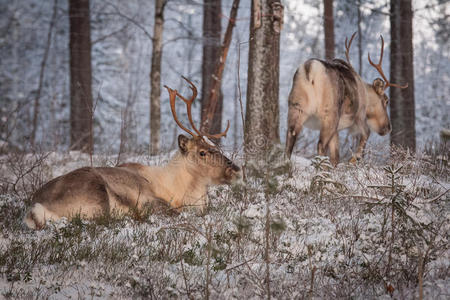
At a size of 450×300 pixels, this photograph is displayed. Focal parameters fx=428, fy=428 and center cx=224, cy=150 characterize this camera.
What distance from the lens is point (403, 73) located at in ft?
31.1

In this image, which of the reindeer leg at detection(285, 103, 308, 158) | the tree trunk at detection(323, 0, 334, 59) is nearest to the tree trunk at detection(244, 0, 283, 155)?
the reindeer leg at detection(285, 103, 308, 158)

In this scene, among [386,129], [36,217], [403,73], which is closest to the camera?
[36,217]

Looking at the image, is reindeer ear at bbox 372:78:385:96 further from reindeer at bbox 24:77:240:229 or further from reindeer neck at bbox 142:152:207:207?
reindeer neck at bbox 142:152:207:207

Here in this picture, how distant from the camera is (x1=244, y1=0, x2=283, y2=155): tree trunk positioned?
6152 mm

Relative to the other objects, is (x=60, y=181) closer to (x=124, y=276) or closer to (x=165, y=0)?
(x=124, y=276)

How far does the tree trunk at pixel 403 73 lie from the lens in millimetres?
9398

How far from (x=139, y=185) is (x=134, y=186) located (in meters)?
0.07

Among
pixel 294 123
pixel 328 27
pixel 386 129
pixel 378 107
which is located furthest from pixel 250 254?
pixel 328 27

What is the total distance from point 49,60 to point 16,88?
1.94 metres

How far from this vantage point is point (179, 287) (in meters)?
2.58

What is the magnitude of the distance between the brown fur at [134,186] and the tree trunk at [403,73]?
5762mm

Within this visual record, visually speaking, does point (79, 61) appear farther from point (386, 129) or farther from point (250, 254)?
point (250, 254)

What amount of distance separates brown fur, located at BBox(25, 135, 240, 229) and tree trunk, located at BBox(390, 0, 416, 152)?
5762 millimetres

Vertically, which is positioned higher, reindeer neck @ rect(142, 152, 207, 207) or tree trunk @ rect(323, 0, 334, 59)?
tree trunk @ rect(323, 0, 334, 59)
